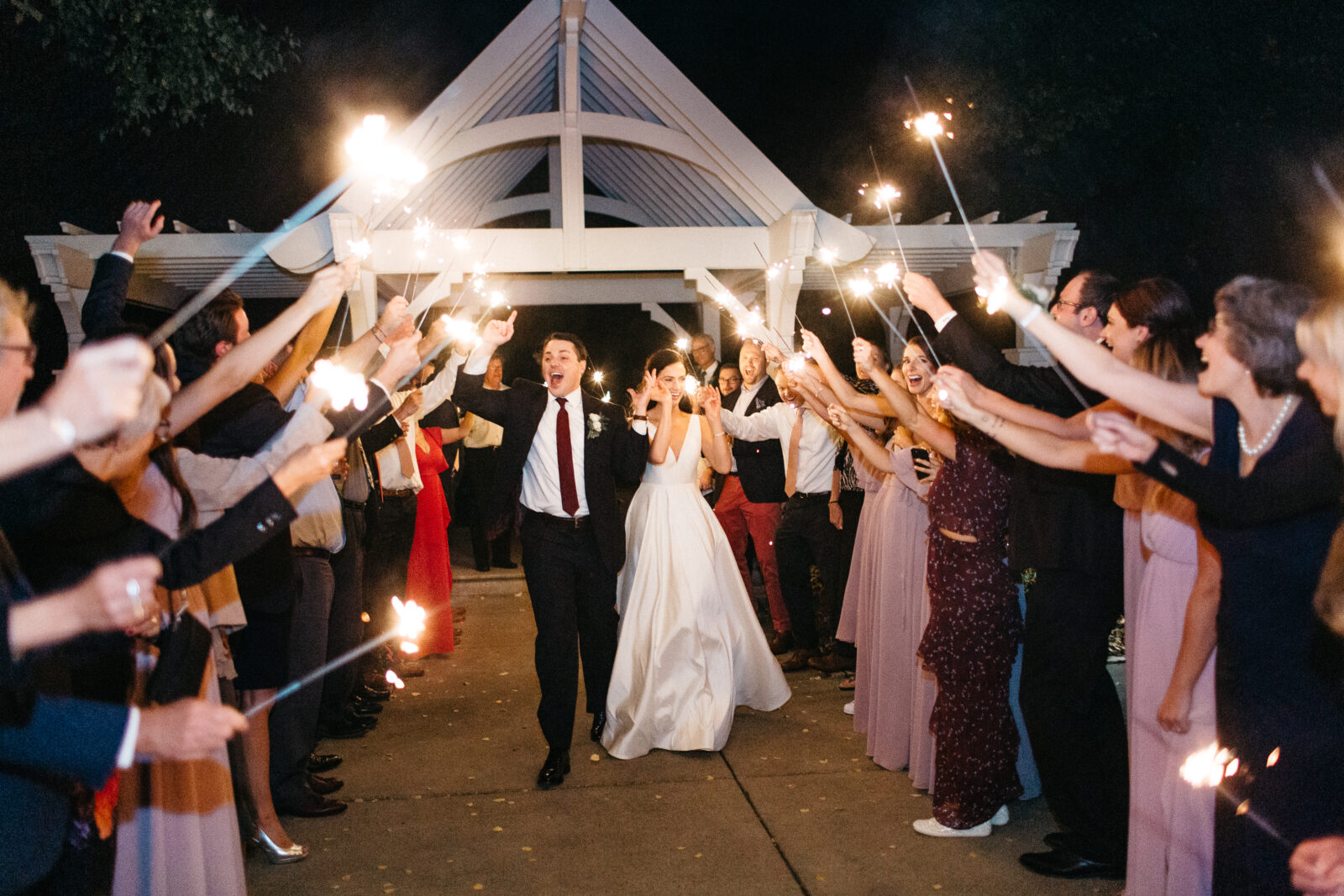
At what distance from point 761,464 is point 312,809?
13.9 ft

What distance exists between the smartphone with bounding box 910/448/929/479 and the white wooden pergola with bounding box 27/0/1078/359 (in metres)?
4.22

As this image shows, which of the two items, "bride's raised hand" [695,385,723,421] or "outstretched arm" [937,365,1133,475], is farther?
"bride's raised hand" [695,385,723,421]

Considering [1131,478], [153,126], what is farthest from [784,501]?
[153,126]

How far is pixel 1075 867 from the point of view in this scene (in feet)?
11.9

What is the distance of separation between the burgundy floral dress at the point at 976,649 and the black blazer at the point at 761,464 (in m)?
3.21

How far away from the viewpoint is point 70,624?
5.20 ft

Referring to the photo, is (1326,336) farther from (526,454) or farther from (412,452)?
(412,452)

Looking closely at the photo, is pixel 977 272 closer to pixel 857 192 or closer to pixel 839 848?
pixel 839 848

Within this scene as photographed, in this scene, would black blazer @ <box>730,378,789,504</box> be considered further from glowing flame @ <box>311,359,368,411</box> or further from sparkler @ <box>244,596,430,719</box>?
glowing flame @ <box>311,359,368,411</box>

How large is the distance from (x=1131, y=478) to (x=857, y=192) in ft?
52.0

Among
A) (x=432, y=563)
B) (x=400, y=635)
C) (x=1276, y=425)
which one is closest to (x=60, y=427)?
(x=1276, y=425)

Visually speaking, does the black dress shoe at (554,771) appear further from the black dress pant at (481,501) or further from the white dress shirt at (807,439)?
the black dress pant at (481,501)

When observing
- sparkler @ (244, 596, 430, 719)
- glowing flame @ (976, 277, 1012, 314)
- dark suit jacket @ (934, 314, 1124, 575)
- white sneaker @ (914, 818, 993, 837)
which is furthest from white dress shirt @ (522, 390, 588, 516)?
glowing flame @ (976, 277, 1012, 314)

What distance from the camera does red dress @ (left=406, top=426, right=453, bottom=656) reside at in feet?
22.9
